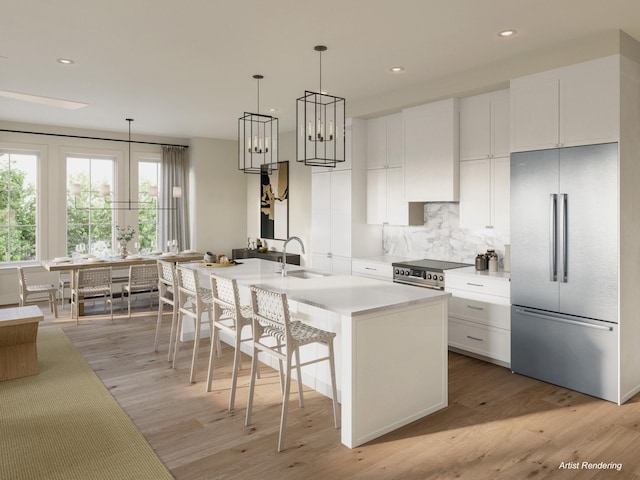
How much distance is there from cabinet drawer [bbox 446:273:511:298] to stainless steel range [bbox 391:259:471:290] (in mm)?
123

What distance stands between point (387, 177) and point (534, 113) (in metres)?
2.04

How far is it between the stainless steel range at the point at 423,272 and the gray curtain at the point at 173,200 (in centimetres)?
477

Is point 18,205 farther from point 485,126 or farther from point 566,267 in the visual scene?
point 566,267

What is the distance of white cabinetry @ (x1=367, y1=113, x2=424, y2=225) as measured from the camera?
560cm

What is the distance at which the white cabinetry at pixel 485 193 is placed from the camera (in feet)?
15.1

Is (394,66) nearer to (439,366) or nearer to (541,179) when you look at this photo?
(541,179)

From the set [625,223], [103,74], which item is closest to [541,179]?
[625,223]

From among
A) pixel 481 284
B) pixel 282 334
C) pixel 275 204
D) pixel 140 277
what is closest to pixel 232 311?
pixel 282 334

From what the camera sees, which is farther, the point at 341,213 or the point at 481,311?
the point at 341,213

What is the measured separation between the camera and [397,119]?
5613 millimetres

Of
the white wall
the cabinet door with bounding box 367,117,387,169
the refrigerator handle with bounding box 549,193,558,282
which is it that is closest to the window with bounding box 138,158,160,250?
the white wall

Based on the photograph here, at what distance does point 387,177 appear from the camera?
5.77 metres

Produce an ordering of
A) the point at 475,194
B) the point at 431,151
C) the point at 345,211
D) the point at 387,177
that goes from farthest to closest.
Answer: the point at 345,211 < the point at 387,177 < the point at 431,151 < the point at 475,194

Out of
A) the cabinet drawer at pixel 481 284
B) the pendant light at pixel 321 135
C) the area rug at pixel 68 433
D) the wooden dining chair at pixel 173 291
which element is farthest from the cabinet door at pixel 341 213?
the area rug at pixel 68 433
